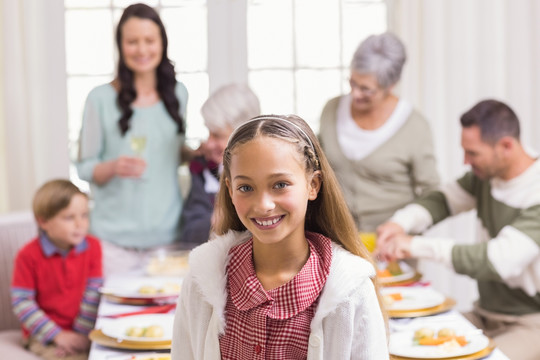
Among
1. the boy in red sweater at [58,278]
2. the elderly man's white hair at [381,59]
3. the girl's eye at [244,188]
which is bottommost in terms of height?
the boy in red sweater at [58,278]

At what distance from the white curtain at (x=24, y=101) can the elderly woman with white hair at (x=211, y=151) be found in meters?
1.09

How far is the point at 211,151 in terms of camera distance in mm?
3383

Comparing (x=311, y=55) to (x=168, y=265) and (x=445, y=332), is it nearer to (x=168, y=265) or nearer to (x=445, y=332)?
(x=168, y=265)

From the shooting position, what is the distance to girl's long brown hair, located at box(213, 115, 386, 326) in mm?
1596

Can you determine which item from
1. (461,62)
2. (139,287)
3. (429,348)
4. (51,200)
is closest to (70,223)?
(51,200)

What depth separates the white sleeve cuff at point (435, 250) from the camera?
2.79 m

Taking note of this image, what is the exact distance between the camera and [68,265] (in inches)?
122

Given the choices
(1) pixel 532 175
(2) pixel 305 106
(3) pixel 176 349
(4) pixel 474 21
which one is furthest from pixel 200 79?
(3) pixel 176 349

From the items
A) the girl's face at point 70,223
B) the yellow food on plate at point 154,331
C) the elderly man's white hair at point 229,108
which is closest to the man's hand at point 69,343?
the girl's face at point 70,223

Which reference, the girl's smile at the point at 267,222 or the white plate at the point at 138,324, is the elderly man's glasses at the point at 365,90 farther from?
the girl's smile at the point at 267,222

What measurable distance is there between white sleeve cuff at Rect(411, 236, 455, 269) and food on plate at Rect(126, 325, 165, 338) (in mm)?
1001

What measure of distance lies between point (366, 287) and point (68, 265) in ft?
5.67

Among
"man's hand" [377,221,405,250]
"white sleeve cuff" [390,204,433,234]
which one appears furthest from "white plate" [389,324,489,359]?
"white sleeve cuff" [390,204,433,234]

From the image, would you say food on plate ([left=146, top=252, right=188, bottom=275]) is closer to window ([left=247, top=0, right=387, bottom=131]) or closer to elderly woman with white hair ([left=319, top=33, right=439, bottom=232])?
elderly woman with white hair ([left=319, top=33, right=439, bottom=232])
